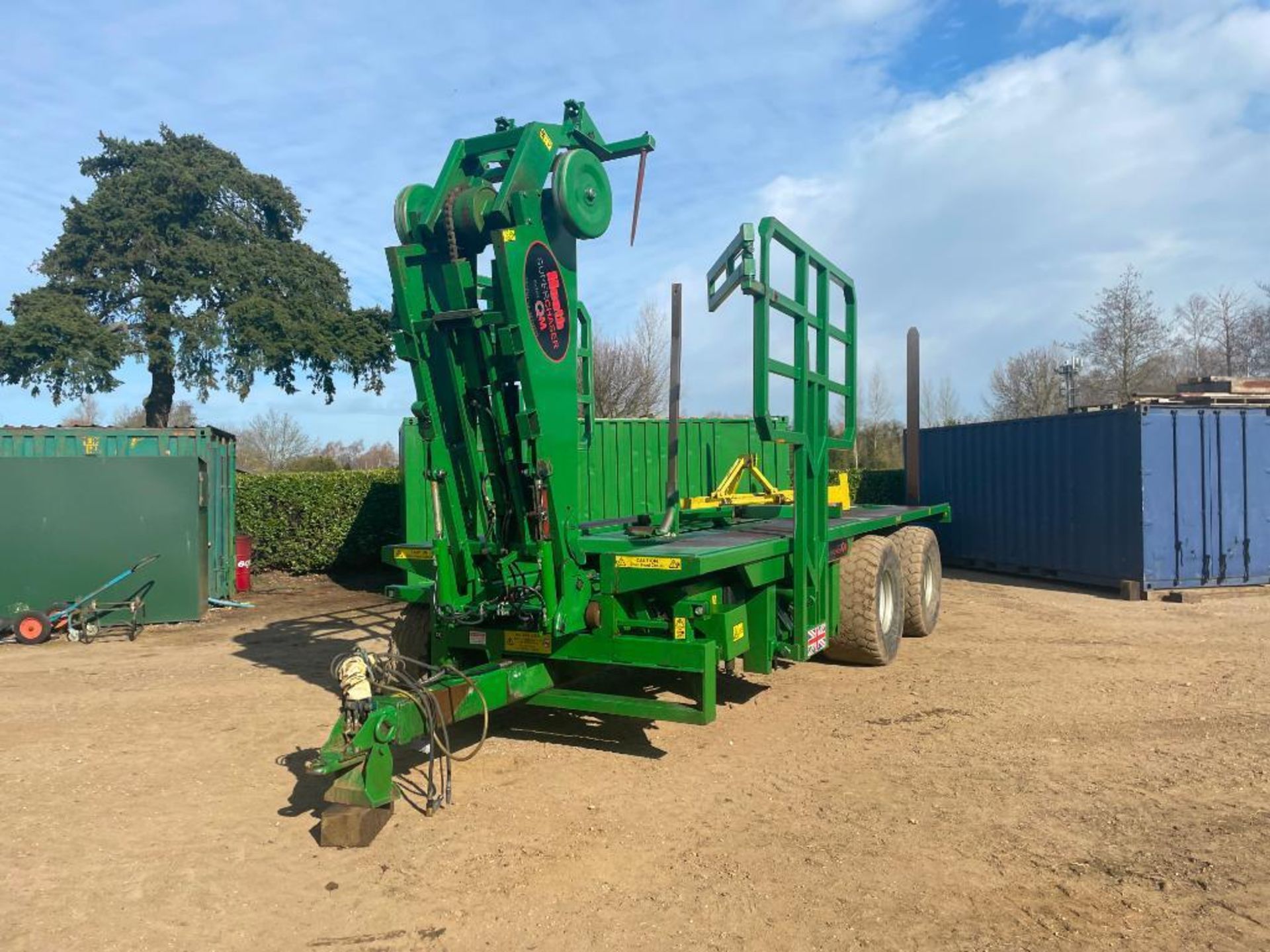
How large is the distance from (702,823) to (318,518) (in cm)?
1191

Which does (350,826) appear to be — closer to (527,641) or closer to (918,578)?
(527,641)

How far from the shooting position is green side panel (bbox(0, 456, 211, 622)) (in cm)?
1088

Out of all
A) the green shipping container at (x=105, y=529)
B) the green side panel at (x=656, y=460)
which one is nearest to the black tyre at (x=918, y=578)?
the green side panel at (x=656, y=460)

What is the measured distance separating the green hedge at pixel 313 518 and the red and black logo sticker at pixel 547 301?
10.9 metres

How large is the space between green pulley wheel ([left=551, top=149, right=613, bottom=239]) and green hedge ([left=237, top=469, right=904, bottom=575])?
1004 cm

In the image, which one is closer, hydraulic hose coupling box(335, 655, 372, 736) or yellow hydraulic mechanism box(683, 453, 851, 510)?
hydraulic hose coupling box(335, 655, 372, 736)

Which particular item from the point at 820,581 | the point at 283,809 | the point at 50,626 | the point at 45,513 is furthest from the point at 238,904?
the point at 45,513

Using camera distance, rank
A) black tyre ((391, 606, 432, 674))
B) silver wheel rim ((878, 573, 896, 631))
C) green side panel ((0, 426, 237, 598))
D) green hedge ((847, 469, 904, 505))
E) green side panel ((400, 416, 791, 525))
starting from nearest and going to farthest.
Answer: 1. black tyre ((391, 606, 432, 674))
2. silver wheel rim ((878, 573, 896, 631))
3. green side panel ((400, 416, 791, 525))
4. green side panel ((0, 426, 237, 598))
5. green hedge ((847, 469, 904, 505))

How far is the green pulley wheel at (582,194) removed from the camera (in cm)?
532

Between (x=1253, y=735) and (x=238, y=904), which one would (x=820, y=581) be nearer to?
(x=1253, y=735)

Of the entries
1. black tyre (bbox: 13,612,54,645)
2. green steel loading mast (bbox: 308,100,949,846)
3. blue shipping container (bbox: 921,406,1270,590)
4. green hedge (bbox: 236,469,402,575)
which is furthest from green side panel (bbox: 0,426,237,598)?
blue shipping container (bbox: 921,406,1270,590)

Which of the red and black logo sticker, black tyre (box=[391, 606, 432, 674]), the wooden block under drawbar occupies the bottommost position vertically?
the wooden block under drawbar

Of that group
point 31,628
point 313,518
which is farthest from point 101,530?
point 313,518

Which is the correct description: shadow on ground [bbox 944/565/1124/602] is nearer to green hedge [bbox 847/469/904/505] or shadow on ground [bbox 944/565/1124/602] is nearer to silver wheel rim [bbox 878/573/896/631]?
green hedge [bbox 847/469/904/505]
